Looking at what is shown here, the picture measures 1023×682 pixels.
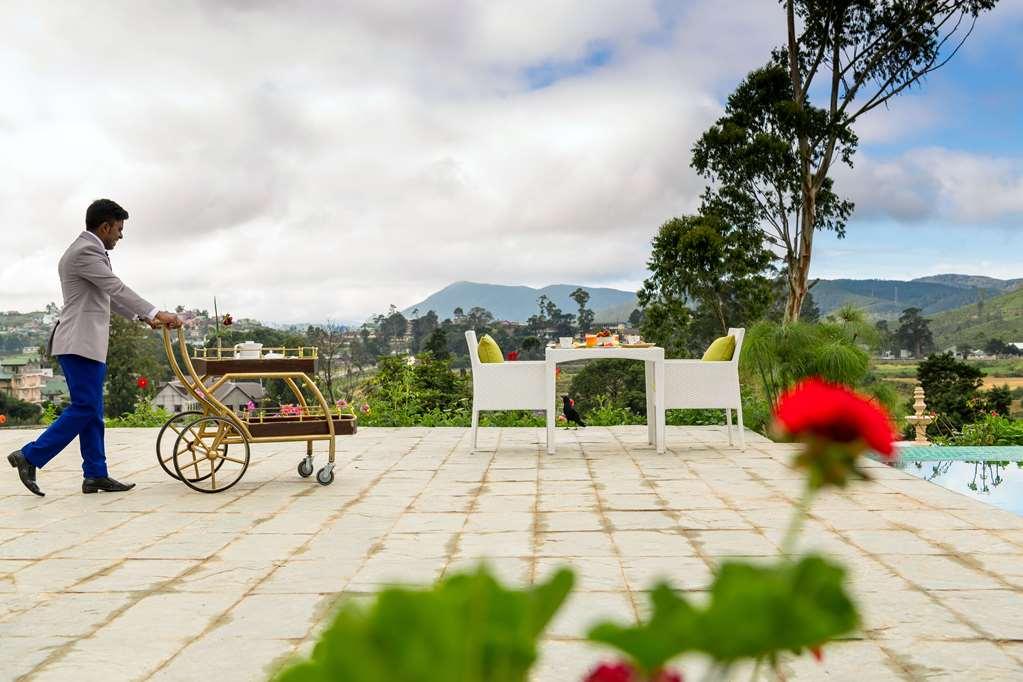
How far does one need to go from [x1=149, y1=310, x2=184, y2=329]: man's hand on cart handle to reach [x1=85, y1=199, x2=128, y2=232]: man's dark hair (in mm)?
554

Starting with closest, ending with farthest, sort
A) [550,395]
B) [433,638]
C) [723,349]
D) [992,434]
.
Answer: [433,638], [550,395], [723,349], [992,434]

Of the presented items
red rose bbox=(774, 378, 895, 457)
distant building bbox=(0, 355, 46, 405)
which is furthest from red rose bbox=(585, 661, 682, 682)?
distant building bbox=(0, 355, 46, 405)

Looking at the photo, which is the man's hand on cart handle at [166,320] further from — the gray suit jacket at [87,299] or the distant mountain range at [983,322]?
the distant mountain range at [983,322]

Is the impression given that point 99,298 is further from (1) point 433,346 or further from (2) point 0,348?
(2) point 0,348

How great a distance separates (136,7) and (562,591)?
1164cm

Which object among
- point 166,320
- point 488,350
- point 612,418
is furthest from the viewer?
point 612,418

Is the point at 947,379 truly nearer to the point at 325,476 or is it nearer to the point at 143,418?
the point at 143,418

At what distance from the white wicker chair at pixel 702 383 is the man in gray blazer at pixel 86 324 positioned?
318 cm

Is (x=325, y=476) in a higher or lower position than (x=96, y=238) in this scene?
lower

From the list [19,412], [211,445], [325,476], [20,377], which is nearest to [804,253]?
[19,412]

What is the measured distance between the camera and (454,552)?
142 inches

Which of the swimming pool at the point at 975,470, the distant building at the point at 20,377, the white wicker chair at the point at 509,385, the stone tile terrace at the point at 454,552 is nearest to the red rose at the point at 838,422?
the stone tile terrace at the point at 454,552

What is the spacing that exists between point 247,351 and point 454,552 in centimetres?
225

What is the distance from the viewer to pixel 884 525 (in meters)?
4.09
